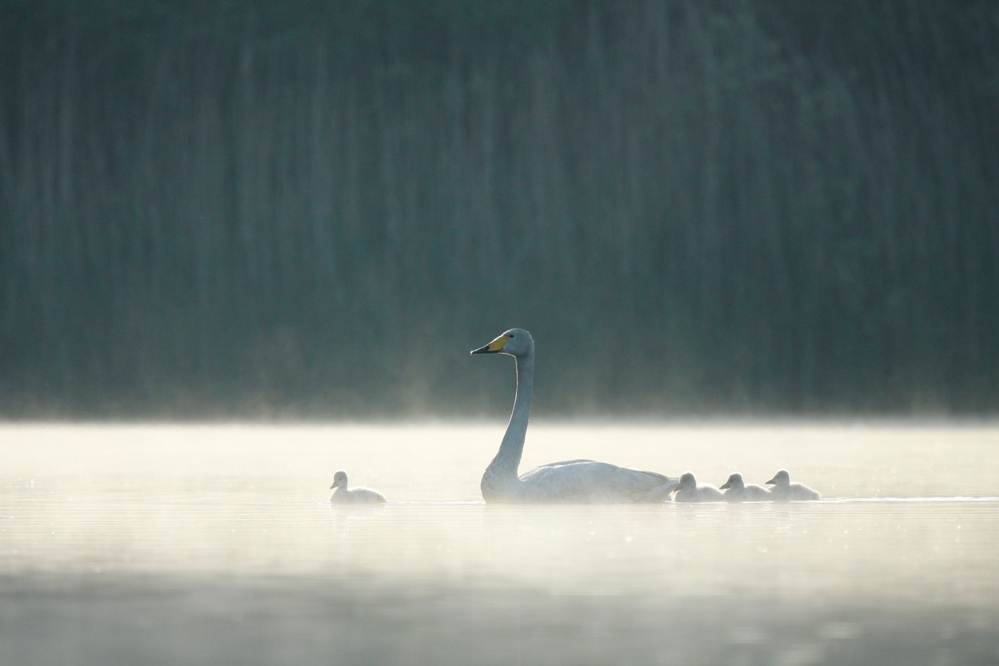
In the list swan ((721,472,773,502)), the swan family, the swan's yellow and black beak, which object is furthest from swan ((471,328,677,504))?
the swan's yellow and black beak

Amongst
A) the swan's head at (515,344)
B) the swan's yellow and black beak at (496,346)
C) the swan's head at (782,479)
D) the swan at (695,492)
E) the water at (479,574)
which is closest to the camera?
the water at (479,574)

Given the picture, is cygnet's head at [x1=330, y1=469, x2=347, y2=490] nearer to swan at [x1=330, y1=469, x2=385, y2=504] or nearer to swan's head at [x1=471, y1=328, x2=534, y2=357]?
swan at [x1=330, y1=469, x2=385, y2=504]

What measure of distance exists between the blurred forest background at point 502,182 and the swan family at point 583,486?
43.3m

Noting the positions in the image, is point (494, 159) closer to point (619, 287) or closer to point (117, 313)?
point (619, 287)

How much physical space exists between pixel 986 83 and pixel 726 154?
9.27 meters

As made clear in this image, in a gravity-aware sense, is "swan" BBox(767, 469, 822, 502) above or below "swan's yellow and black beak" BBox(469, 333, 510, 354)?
below

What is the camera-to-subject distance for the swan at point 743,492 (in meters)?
14.7

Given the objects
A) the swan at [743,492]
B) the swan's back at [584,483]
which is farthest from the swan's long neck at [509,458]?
the swan at [743,492]

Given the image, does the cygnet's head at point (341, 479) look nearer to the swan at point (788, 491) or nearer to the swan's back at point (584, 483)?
the swan's back at point (584, 483)

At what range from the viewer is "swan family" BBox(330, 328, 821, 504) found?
46.4ft

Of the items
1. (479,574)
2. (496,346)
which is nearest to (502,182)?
(496,346)

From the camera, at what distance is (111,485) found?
664 inches

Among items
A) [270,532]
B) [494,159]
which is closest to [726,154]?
[494,159]

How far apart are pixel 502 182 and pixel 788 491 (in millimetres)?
50612
